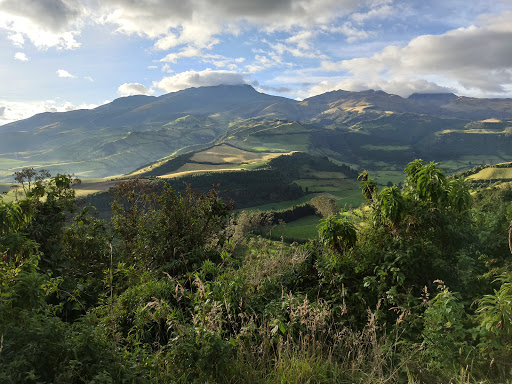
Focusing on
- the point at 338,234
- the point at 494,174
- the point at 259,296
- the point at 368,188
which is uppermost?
the point at 368,188

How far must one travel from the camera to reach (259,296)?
5465 mm

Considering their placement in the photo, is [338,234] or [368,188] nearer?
[338,234]

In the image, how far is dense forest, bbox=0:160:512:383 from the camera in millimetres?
3467

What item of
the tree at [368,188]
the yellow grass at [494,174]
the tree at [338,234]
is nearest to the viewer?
the tree at [338,234]

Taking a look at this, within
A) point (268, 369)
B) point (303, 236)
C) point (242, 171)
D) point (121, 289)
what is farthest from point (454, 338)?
point (242, 171)

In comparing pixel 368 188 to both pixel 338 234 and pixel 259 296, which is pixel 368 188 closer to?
pixel 338 234

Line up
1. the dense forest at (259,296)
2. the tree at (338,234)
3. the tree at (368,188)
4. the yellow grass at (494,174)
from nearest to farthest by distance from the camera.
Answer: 1. the dense forest at (259,296)
2. the tree at (338,234)
3. the tree at (368,188)
4. the yellow grass at (494,174)

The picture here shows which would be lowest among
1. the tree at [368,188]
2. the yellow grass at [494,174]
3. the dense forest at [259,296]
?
the yellow grass at [494,174]

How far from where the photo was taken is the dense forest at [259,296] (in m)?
3.47

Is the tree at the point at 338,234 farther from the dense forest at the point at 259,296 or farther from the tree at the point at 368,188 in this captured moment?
the tree at the point at 368,188

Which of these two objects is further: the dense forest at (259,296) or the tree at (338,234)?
the tree at (338,234)

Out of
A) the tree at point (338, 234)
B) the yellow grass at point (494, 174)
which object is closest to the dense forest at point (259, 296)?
the tree at point (338, 234)

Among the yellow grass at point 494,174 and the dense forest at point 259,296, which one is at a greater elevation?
the dense forest at point 259,296

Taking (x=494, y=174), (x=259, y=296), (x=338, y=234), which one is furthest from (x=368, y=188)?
(x=494, y=174)
